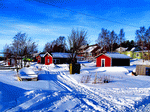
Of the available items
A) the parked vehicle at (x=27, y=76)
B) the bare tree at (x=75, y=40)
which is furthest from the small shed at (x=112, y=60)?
the parked vehicle at (x=27, y=76)

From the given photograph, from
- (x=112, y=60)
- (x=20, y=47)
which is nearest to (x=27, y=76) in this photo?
(x=20, y=47)

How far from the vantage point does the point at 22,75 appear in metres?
12.4

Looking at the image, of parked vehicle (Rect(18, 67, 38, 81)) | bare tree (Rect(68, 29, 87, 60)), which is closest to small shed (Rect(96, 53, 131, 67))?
bare tree (Rect(68, 29, 87, 60))

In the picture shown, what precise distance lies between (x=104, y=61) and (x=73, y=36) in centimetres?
872

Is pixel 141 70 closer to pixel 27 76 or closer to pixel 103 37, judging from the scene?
pixel 27 76

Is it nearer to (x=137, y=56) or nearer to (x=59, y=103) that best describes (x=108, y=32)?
(x=137, y=56)

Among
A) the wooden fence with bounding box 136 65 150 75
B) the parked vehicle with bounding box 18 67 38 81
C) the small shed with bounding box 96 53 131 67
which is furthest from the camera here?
the small shed with bounding box 96 53 131 67

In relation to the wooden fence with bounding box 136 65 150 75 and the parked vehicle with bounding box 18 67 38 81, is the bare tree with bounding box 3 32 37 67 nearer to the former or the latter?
the parked vehicle with bounding box 18 67 38 81

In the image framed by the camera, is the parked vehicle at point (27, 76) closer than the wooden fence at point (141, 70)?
Yes

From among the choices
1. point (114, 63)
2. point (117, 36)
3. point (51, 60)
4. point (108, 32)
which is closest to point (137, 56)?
point (117, 36)

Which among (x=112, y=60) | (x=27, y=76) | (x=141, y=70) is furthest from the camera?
(x=112, y=60)

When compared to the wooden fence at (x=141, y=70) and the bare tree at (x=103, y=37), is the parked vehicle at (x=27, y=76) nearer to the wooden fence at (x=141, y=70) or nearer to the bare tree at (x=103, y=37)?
the wooden fence at (x=141, y=70)

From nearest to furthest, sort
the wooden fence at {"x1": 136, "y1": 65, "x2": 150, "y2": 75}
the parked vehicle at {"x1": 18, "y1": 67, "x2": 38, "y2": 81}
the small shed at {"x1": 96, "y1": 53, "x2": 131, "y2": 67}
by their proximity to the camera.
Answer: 1. the parked vehicle at {"x1": 18, "y1": 67, "x2": 38, "y2": 81}
2. the wooden fence at {"x1": 136, "y1": 65, "x2": 150, "y2": 75}
3. the small shed at {"x1": 96, "y1": 53, "x2": 131, "y2": 67}

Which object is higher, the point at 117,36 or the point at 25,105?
Answer: the point at 117,36
